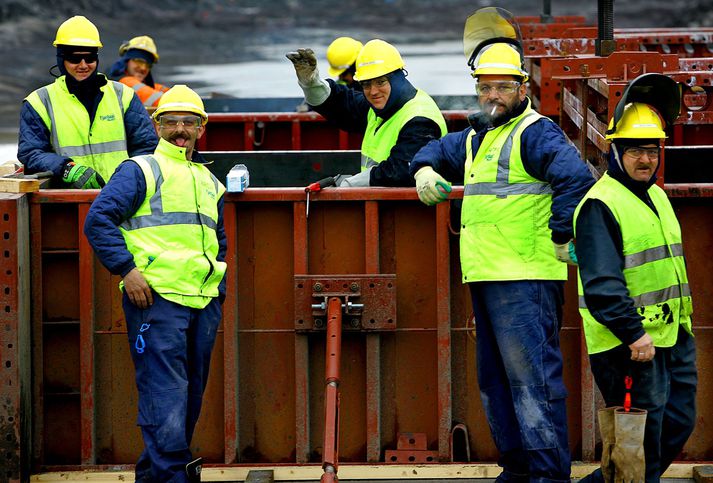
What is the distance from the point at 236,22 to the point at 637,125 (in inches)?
1575

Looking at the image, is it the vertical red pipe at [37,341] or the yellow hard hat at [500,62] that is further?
the vertical red pipe at [37,341]

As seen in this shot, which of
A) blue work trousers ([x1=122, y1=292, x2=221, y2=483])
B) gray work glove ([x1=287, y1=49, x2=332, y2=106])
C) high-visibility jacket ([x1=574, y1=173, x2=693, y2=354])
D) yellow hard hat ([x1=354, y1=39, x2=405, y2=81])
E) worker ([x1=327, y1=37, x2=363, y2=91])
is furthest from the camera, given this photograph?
worker ([x1=327, y1=37, x2=363, y2=91])

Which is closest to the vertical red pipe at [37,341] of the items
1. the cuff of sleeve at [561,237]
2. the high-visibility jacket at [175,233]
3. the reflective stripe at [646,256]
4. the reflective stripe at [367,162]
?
the high-visibility jacket at [175,233]

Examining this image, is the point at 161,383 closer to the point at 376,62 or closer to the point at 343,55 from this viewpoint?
the point at 376,62

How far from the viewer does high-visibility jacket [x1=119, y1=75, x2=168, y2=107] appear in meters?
11.7

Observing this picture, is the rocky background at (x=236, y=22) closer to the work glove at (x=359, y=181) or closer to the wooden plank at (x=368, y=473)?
the work glove at (x=359, y=181)

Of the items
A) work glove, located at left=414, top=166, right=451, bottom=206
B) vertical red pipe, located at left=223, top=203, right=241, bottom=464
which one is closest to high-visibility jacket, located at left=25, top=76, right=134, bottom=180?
vertical red pipe, located at left=223, top=203, right=241, bottom=464

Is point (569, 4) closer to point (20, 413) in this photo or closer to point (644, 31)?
point (644, 31)

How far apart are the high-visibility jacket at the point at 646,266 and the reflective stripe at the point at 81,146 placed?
336cm

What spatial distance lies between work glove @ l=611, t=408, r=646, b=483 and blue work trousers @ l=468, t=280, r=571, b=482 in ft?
1.31

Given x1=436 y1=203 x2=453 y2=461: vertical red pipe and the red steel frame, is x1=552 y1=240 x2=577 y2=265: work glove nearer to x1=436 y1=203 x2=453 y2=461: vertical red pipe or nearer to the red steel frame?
x1=436 y1=203 x2=453 y2=461: vertical red pipe

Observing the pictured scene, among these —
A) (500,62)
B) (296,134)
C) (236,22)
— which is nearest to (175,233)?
(500,62)

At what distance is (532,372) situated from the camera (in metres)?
6.29

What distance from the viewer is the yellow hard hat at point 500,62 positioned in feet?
20.8
